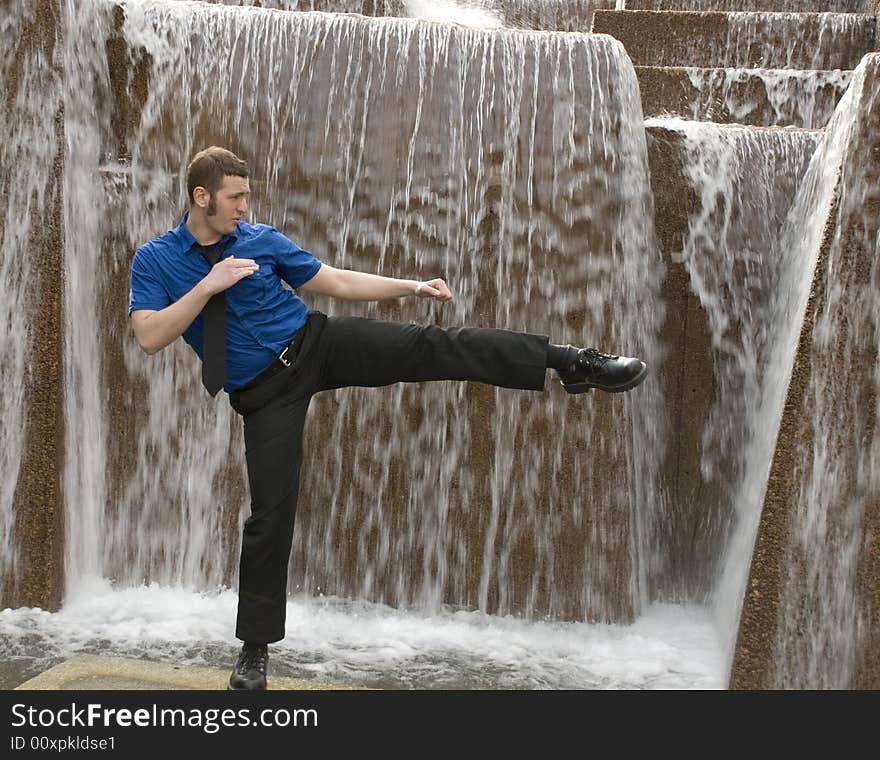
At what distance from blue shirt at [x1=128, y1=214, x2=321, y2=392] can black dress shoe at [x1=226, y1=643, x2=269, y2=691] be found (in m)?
0.96

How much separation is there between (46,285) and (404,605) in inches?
91.4

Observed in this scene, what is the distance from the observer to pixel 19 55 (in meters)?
5.37

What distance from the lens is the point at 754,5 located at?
9375 millimetres

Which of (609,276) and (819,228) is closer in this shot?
(819,228)

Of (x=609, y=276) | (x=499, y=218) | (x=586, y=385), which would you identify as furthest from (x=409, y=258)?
(x=586, y=385)

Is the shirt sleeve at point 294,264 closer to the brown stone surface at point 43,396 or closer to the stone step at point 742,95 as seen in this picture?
the brown stone surface at point 43,396

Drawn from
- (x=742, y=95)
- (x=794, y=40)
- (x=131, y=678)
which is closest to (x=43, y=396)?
(x=131, y=678)

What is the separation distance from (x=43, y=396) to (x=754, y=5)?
6696 millimetres

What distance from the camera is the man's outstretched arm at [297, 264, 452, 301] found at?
4.39 meters

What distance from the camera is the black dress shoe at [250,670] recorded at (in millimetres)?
4156

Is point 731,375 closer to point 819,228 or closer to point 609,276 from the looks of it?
point 609,276

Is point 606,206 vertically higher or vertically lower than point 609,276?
higher

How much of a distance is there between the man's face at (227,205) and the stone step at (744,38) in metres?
4.96

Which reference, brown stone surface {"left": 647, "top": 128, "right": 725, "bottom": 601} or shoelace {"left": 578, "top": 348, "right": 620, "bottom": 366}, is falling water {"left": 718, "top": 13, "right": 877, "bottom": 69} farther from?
shoelace {"left": 578, "top": 348, "right": 620, "bottom": 366}
